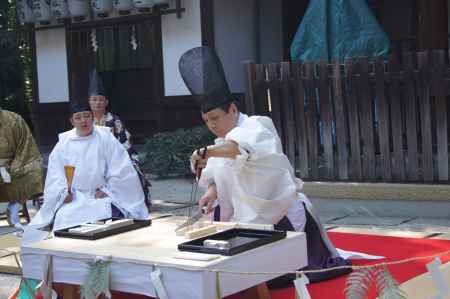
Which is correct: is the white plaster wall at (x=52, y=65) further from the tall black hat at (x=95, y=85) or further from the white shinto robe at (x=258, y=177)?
the white shinto robe at (x=258, y=177)

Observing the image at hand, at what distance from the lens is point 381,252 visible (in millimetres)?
4938

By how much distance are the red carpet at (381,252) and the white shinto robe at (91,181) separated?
1.19 m

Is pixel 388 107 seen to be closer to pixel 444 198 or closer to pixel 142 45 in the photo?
pixel 444 198

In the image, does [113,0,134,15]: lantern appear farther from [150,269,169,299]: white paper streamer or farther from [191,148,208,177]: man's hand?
[150,269,169,299]: white paper streamer

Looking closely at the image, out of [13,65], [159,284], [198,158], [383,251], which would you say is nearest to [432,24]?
[383,251]

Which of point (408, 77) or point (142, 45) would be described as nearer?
point (408, 77)

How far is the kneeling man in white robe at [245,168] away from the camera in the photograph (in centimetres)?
394

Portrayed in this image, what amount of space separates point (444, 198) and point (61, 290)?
3.75 m

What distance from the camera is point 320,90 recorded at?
7.07 m

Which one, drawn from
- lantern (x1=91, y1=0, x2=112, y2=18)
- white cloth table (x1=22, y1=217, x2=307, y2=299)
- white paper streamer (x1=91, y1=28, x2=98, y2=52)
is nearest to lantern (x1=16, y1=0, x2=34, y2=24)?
white paper streamer (x1=91, y1=28, x2=98, y2=52)

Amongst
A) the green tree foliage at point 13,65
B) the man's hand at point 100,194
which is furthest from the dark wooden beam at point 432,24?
the green tree foliage at point 13,65

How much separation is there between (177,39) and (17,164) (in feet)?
12.3

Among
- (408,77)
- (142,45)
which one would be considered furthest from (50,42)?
(408,77)

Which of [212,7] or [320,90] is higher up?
[212,7]
